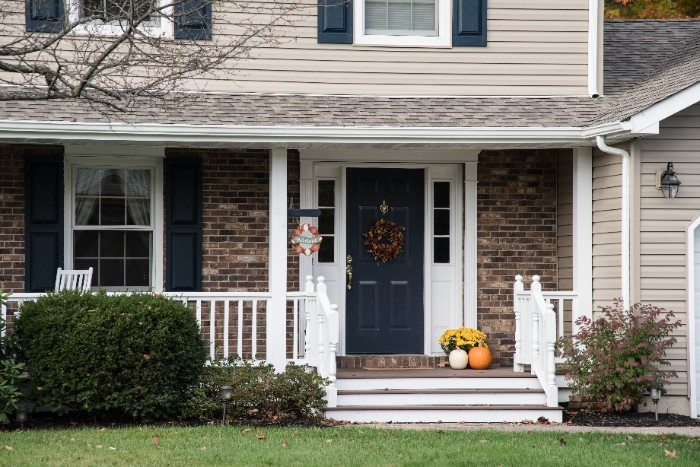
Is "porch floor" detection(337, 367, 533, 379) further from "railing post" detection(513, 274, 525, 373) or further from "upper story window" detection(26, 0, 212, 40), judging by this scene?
"upper story window" detection(26, 0, 212, 40)

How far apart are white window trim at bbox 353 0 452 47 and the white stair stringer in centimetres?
353

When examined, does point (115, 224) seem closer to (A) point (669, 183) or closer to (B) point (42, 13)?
(B) point (42, 13)

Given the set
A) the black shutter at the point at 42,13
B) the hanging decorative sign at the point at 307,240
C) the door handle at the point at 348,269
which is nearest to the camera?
the black shutter at the point at 42,13

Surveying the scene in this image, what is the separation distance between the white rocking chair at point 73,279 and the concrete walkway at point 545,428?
313 centimetres

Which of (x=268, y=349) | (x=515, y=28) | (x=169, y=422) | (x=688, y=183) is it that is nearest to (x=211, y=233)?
(x=268, y=349)

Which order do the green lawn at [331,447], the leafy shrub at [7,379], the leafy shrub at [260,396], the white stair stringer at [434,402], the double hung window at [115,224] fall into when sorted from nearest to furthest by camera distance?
the green lawn at [331,447] < the leafy shrub at [7,379] < the leafy shrub at [260,396] < the white stair stringer at [434,402] < the double hung window at [115,224]

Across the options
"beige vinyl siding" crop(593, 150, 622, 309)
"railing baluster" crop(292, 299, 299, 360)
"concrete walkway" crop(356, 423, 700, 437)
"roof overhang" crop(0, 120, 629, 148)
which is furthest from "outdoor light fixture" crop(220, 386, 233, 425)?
"beige vinyl siding" crop(593, 150, 622, 309)

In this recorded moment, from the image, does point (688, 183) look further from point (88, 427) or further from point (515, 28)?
point (88, 427)

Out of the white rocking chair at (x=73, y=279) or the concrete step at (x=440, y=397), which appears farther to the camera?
the white rocking chair at (x=73, y=279)

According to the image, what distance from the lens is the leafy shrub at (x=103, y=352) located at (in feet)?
29.9

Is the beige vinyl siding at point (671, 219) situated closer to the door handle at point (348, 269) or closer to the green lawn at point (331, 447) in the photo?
the green lawn at point (331, 447)

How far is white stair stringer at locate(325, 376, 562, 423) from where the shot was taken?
9.78 m

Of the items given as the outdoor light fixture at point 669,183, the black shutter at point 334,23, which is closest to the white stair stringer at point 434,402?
the outdoor light fixture at point 669,183

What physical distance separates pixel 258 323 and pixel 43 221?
239 cm
